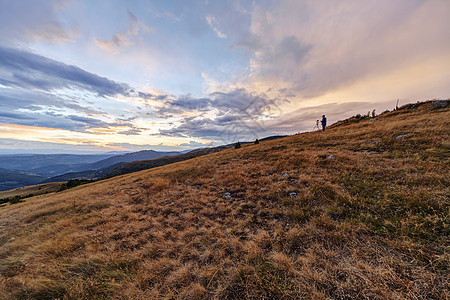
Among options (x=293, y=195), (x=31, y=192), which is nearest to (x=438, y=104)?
(x=293, y=195)

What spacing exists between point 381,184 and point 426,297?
16.3 ft

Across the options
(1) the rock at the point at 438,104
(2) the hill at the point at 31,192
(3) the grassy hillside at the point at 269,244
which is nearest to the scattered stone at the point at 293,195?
(3) the grassy hillside at the point at 269,244

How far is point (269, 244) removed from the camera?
4.65 metres

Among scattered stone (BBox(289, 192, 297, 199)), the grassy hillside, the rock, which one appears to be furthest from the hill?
the rock

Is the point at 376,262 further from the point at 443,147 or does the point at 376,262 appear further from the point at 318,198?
the point at 443,147

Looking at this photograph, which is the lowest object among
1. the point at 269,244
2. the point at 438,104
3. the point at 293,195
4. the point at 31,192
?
the point at 31,192

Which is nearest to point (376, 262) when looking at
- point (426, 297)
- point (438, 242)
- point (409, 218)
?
point (426, 297)

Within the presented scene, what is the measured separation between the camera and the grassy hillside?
10.8ft

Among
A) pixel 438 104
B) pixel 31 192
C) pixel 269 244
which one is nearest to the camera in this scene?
pixel 269 244

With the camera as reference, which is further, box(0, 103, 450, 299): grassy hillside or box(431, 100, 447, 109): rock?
Result: box(431, 100, 447, 109): rock

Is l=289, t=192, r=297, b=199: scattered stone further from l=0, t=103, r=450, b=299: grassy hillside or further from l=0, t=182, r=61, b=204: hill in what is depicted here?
l=0, t=182, r=61, b=204: hill

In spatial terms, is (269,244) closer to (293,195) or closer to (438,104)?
(293,195)

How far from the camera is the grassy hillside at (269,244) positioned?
3.28m

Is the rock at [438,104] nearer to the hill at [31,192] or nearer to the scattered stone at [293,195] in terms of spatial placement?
the scattered stone at [293,195]
